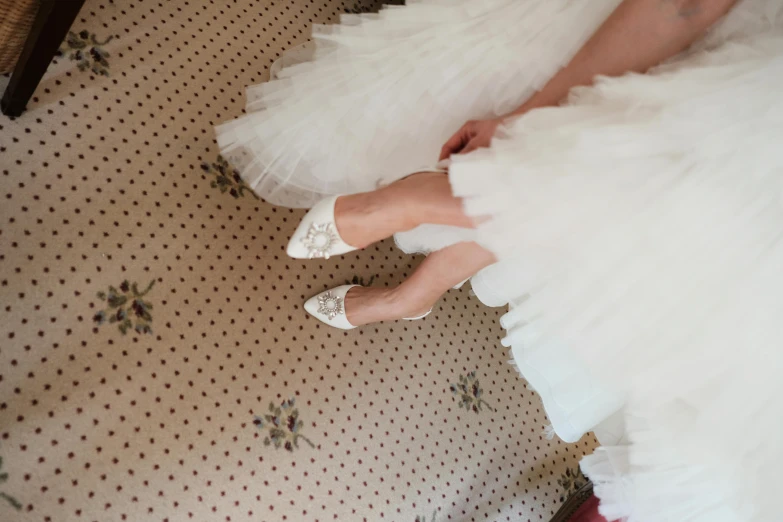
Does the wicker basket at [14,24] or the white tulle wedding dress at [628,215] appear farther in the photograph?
the wicker basket at [14,24]

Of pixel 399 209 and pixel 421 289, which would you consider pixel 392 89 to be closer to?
pixel 399 209

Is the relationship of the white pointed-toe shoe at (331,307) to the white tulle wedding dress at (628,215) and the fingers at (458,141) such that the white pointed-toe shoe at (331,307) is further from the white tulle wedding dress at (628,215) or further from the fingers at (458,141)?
the fingers at (458,141)

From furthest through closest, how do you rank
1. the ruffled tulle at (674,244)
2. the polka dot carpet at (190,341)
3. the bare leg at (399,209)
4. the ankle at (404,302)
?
the ankle at (404,302) < the polka dot carpet at (190,341) < the bare leg at (399,209) < the ruffled tulle at (674,244)

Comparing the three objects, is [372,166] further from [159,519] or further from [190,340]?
[159,519]

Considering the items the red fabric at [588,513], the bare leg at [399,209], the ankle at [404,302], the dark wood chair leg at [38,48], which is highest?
the dark wood chair leg at [38,48]

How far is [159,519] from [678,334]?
2.70 feet

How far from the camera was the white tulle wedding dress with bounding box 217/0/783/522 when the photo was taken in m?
0.59

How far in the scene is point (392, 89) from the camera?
83 centimetres

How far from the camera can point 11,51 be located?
831 millimetres

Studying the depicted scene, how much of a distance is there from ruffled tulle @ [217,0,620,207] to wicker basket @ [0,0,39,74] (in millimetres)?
328

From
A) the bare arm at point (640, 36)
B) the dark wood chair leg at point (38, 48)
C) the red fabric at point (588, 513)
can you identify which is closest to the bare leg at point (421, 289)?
the bare arm at point (640, 36)

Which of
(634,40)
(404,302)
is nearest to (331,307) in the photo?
(404,302)

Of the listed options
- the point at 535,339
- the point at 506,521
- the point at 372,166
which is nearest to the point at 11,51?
the point at 372,166

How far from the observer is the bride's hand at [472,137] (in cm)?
70
